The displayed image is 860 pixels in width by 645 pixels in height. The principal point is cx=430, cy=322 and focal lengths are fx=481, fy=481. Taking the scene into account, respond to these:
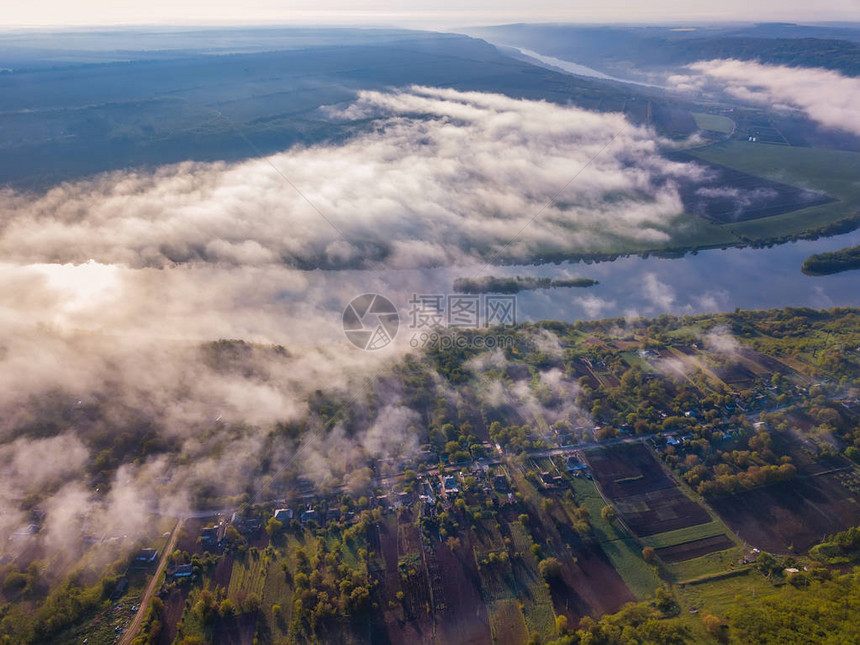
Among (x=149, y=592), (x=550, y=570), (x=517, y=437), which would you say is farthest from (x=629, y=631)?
(x=149, y=592)

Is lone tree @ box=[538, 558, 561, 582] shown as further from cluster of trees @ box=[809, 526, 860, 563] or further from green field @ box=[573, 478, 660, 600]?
cluster of trees @ box=[809, 526, 860, 563]

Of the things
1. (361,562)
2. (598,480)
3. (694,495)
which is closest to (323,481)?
(361,562)

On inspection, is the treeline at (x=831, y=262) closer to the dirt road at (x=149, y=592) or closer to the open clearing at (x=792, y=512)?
the open clearing at (x=792, y=512)

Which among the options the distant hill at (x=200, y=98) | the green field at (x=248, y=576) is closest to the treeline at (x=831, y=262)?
the green field at (x=248, y=576)

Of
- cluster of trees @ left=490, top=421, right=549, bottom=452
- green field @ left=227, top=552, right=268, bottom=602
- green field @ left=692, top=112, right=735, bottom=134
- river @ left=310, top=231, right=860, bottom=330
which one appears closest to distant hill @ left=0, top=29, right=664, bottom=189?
green field @ left=692, top=112, right=735, bottom=134

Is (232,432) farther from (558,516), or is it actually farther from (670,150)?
(670,150)

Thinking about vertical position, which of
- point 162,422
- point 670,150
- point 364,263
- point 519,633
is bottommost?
point 519,633

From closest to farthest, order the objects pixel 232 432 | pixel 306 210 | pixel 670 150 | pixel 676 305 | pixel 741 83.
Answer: pixel 232 432, pixel 676 305, pixel 306 210, pixel 670 150, pixel 741 83

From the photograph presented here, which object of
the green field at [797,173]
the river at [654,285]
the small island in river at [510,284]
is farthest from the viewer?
the green field at [797,173]
